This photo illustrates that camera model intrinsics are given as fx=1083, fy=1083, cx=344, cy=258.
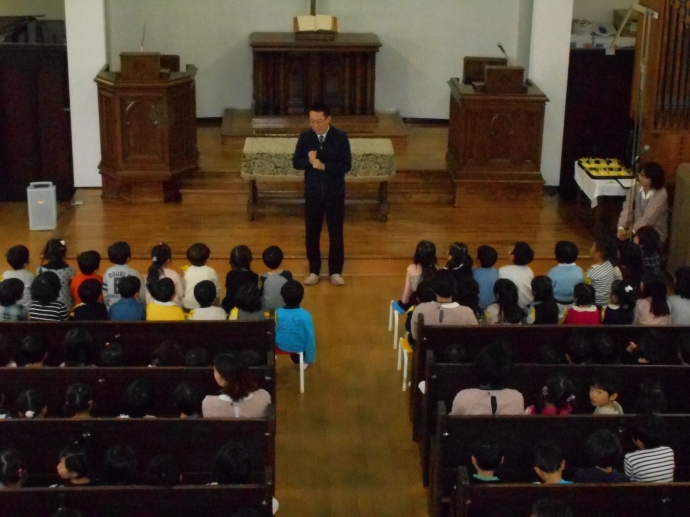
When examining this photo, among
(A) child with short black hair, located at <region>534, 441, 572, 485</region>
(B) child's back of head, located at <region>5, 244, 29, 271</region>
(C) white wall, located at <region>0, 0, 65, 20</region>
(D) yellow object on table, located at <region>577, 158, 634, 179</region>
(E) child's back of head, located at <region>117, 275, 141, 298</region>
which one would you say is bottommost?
(A) child with short black hair, located at <region>534, 441, 572, 485</region>

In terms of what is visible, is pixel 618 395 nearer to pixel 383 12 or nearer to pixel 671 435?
pixel 671 435

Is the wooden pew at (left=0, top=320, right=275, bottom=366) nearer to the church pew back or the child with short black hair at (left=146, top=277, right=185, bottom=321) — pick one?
the child with short black hair at (left=146, top=277, right=185, bottom=321)

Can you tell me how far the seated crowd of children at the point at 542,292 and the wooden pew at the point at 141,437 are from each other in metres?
1.51

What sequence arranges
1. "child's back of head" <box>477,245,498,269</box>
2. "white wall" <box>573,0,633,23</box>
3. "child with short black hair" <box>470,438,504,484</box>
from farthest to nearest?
"white wall" <box>573,0,633,23</box>, "child's back of head" <box>477,245,498,269</box>, "child with short black hair" <box>470,438,504,484</box>

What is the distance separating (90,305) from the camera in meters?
6.25

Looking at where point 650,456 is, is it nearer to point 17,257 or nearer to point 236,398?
point 236,398

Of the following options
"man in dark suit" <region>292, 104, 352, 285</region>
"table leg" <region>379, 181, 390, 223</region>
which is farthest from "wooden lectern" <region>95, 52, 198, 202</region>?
"man in dark suit" <region>292, 104, 352, 285</region>

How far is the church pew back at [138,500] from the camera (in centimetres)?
417

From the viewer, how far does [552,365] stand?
5.45 m

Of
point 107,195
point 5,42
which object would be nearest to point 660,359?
point 107,195

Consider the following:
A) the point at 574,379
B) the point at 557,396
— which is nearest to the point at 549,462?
the point at 557,396

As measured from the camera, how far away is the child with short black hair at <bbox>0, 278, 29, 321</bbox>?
6.20m

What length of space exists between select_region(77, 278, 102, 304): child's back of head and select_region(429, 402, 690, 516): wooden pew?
2340mm

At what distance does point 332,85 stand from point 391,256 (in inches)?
131
